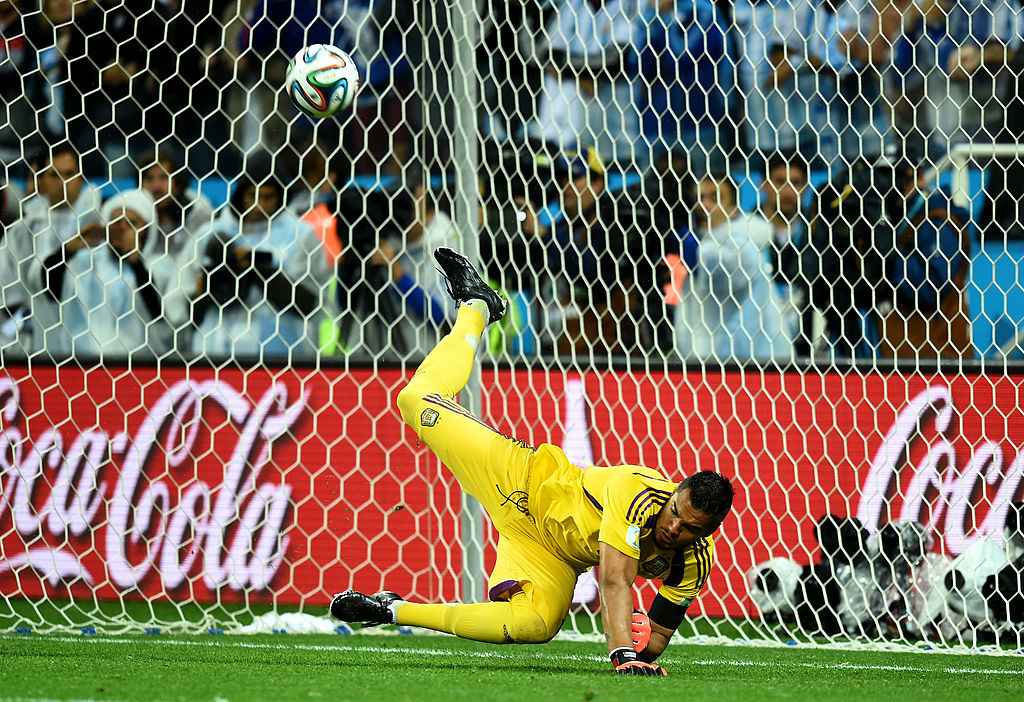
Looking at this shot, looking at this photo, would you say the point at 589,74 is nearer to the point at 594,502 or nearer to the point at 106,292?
the point at 106,292

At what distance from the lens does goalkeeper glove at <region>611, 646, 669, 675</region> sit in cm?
357

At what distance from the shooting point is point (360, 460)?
6477mm

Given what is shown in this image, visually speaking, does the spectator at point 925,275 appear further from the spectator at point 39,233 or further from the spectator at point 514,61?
the spectator at point 39,233

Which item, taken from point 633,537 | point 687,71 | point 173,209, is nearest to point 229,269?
point 173,209

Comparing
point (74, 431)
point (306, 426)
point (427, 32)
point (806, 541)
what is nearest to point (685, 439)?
point (806, 541)

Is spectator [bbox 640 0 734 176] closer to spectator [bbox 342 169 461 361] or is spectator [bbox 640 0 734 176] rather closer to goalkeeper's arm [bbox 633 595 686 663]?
spectator [bbox 342 169 461 361]

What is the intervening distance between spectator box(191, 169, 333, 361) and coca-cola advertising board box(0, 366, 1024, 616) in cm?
36

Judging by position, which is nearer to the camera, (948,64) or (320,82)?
(320,82)

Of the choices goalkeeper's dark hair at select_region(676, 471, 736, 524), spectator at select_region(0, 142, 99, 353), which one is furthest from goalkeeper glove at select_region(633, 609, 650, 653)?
spectator at select_region(0, 142, 99, 353)

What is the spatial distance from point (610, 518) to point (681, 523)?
22cm

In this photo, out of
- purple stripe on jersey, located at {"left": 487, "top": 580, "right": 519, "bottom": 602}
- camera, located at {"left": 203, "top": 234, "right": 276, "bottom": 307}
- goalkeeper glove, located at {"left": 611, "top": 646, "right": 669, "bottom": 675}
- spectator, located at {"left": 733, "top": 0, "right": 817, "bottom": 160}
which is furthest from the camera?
spectator, located at {"left": 733, "top": 0, "right": 817, "bottom": 160}

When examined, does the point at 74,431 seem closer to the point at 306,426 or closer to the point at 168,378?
the point at 168,378

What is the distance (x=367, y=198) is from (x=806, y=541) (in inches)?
123

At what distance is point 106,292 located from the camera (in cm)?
664
